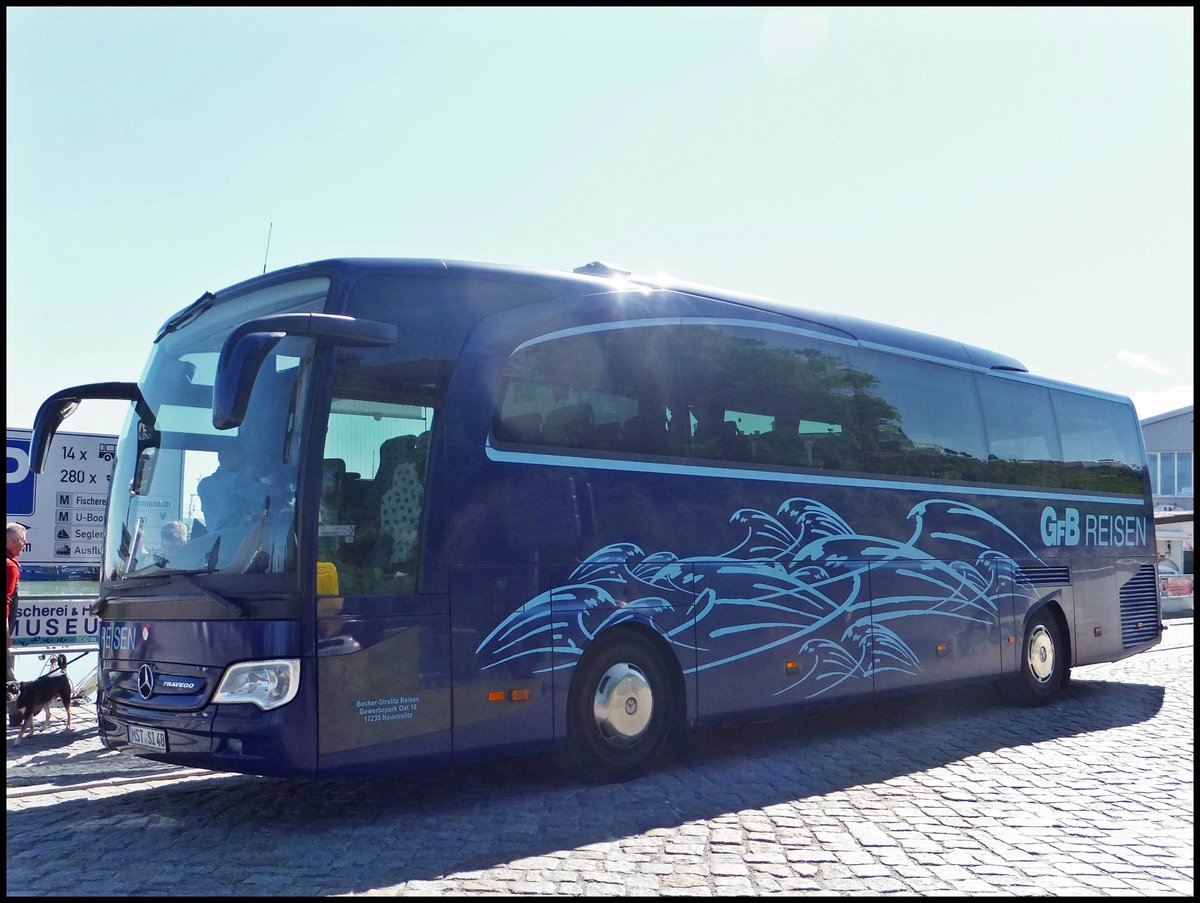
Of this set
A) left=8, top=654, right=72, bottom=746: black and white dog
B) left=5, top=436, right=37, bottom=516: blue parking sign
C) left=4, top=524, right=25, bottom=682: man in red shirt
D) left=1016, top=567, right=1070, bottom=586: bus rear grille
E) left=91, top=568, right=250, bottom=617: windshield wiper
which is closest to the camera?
left=91, top=568, right=250, bottom=617: windshield wiper

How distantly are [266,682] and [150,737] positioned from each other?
3.63ft

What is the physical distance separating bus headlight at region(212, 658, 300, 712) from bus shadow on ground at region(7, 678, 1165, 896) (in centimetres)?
82

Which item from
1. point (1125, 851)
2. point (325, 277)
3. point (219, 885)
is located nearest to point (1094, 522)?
point (1125, 851)

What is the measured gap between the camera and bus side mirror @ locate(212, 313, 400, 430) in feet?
20.3

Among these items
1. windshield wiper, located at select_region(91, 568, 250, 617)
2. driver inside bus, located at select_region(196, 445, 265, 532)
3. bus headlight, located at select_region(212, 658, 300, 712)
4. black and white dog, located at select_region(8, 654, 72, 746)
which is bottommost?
black and white dog, located at select_region(8, 654, 72, 746)

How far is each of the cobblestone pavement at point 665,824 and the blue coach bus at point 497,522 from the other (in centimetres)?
53

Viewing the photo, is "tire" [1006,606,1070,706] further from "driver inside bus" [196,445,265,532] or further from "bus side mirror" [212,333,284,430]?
"bus side mirror" [212,333,284,430]

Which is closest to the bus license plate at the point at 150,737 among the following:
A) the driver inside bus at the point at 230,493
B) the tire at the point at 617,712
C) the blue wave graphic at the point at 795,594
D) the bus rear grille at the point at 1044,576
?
the driver inside bus at the point at 230,493

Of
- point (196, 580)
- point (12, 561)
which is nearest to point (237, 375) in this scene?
point (196, 580)

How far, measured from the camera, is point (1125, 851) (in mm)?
6484

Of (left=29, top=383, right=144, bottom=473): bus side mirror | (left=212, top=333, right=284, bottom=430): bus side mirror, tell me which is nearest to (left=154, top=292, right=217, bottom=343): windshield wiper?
(left=29, top=383, right=144, bottom=473): bus side mirror

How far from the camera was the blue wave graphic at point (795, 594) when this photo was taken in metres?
8.40

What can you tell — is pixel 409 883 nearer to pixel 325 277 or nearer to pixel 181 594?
pixel 181 594

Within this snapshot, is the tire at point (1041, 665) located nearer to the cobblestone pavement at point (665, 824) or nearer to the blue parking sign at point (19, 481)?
the cobblestone pavement at point (665, 824)
